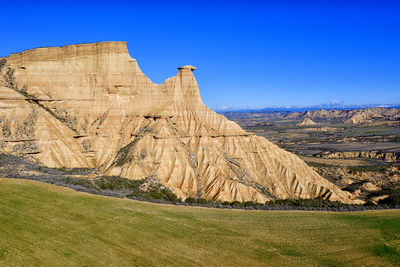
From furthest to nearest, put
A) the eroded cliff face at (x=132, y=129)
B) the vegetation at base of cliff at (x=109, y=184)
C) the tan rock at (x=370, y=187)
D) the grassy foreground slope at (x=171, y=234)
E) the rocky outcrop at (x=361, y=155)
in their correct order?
the rocky outcrop at (x=361, y=155) → the tan rock at (x=370, y=187) → the eroded cliff face at (x=132, y=129) → the vegetation at base of cliff at (x=109, y=184) → the grassy foreground slope at (x=171, y=234)

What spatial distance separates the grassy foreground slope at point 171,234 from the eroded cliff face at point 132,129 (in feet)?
68.7

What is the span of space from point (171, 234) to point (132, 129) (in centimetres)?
4011

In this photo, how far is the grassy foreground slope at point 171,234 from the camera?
939 inches

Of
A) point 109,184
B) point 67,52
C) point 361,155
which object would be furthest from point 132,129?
point 361,155

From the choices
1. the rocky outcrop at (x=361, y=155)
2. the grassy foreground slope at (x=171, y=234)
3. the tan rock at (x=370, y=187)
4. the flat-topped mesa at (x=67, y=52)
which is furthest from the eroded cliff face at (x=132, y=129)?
the rocky outcrop at (x=361, y=155)

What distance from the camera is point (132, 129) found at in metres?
66.2

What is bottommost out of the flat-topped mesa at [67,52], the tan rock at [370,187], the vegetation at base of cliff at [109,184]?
the tan rock at [370,187]

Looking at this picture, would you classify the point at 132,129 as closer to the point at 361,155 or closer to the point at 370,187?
the point at 370,187

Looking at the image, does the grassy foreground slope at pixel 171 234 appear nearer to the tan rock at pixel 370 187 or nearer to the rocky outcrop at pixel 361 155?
the tan rock at pixel 370 187

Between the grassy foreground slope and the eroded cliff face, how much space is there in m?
20.9

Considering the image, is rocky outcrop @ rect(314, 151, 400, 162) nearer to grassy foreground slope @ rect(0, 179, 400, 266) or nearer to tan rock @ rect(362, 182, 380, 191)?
tan rock @ rect(362, 182, 380, 191)

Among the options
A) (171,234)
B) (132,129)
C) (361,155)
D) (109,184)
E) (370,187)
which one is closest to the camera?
(171,234)

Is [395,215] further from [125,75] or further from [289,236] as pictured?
[125,75]

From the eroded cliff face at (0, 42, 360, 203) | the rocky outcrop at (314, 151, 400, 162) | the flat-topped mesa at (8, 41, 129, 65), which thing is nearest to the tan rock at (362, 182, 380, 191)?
the eroded cliff face at (0, 42, 360, 203)
